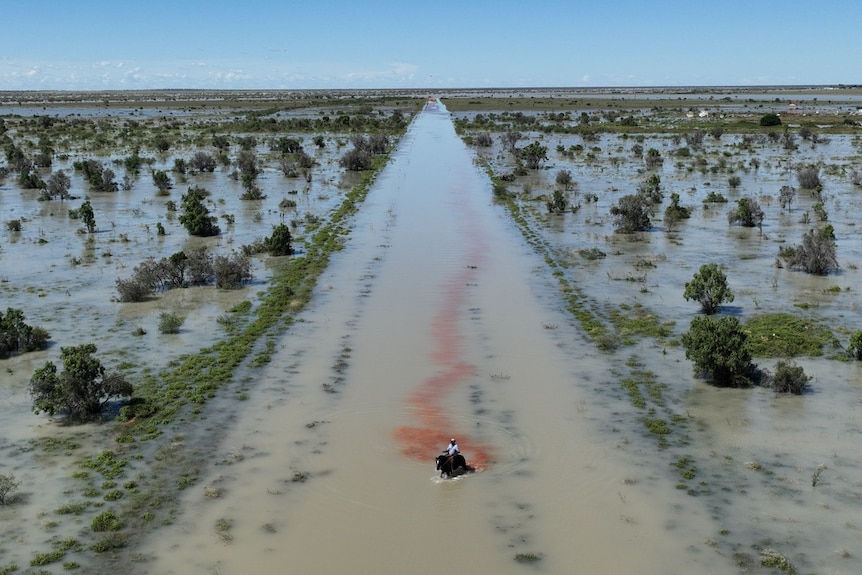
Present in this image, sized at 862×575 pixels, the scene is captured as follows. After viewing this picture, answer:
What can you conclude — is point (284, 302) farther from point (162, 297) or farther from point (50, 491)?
point (50, 491)

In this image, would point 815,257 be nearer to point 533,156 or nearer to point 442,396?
point 442,396

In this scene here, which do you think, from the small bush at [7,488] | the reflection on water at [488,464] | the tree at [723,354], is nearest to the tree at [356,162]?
the reflection on water at [488,464]

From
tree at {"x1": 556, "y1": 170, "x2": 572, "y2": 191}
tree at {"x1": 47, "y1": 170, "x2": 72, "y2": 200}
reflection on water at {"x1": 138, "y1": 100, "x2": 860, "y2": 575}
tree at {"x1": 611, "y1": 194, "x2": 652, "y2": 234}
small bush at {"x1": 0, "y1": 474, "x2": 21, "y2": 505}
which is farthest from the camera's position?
tree at {"x1": 556, "y1": 170, "x2": 572, "y2": 191}

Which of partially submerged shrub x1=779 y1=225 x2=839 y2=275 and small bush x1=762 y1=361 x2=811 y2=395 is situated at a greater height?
partially submerged shrub x1=779 y1=225 x2=839 y2=275

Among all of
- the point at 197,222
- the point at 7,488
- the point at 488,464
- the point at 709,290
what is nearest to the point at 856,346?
the point at 709,290

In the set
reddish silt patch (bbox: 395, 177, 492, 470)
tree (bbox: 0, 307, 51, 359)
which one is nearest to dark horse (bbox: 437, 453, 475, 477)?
reddish silt patch (bbox: 395, 177, 492, 470)

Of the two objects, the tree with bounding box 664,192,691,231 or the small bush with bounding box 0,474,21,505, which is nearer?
the small bush with bounding box 0,474,21,505

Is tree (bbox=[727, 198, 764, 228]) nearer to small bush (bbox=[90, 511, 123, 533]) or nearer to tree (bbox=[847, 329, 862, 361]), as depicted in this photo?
tree (bbox=[847, 329, 862, 361])
